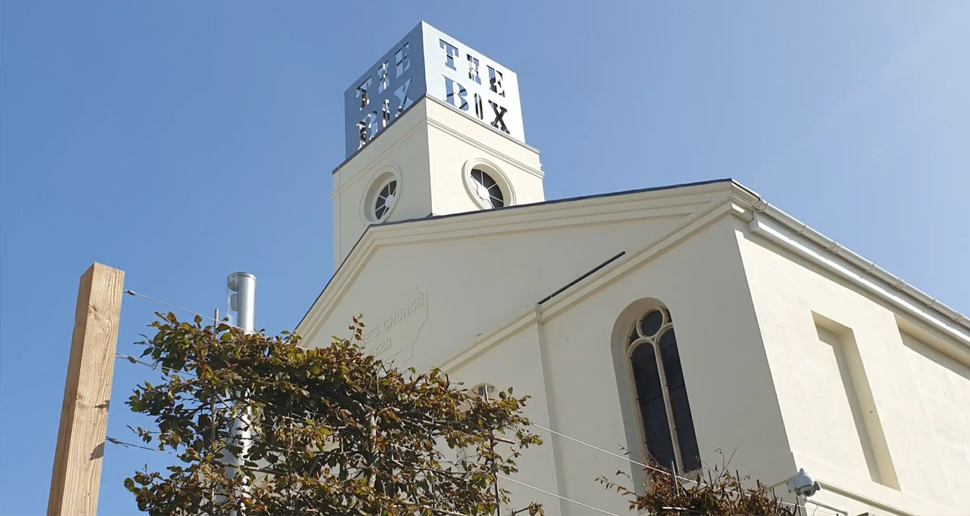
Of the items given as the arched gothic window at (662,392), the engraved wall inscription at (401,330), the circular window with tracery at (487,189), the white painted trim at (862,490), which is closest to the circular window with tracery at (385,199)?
the circular window with tracery at (487,189)

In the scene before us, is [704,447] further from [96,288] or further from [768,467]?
[96,288]

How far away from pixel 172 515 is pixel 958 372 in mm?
13373

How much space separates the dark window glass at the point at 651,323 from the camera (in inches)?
552

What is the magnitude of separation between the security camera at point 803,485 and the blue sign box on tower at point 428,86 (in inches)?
503

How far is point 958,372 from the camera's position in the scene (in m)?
16.8

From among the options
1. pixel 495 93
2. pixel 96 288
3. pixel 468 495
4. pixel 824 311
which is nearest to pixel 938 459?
pixel 824 311

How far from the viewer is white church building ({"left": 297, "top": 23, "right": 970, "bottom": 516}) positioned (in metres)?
12.4

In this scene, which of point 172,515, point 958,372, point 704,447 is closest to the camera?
point 172,515

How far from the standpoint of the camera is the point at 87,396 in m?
6.52

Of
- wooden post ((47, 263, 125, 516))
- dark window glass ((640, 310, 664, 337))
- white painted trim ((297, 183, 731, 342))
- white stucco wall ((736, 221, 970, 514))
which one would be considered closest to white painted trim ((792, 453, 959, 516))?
white stucco wall ((736, 221, 970, 514))

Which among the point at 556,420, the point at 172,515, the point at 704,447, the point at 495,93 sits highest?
the point at 495,93

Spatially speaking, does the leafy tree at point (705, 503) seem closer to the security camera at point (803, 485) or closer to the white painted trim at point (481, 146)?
the security camera at point (803, 485)

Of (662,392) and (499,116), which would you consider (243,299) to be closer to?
(662,392)

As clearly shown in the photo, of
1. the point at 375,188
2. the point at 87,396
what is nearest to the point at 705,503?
the point at 87,396
